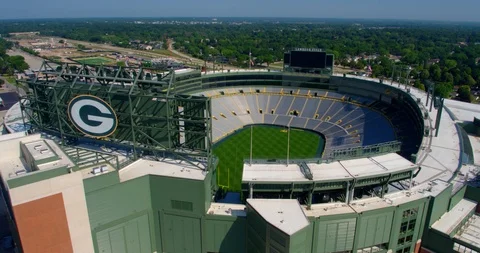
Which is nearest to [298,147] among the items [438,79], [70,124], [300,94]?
[300,94]

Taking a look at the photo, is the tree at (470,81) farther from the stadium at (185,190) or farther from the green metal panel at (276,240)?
the green metal panel at (276,240)

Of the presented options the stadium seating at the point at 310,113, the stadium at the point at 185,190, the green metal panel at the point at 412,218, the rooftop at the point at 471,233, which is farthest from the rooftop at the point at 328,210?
the stadium seating at the point at 310,113

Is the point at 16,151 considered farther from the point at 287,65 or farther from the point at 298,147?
the point at 287,65

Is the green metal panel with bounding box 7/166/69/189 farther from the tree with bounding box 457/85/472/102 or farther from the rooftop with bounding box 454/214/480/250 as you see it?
the tree with bounding box 457/85/472/102

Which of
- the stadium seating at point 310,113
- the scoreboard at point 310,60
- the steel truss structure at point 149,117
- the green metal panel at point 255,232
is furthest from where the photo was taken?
the scoreboard at point 310,60

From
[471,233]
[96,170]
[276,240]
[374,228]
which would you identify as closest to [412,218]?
[374,228]

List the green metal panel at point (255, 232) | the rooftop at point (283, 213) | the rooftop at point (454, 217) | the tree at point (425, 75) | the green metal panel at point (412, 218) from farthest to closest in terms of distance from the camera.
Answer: the tree at point (425, 75) → the rooftop at point (454, 217) → the green metal panel at point (412, 218) → the green metal panel at point (255, 232) → the rooftop at point (283, 213)
